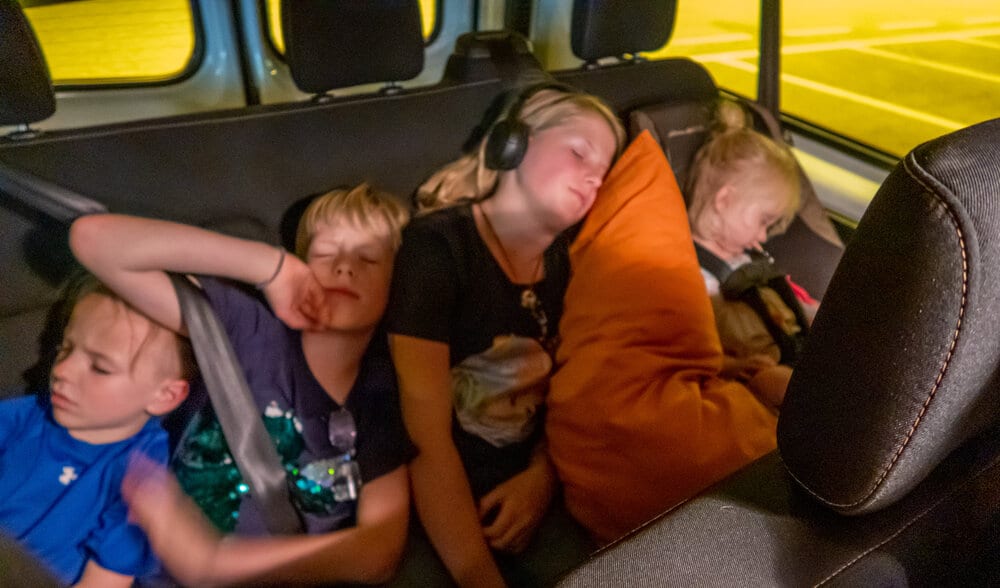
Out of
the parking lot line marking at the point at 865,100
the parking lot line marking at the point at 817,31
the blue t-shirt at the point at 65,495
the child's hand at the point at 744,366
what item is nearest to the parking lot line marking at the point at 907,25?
the parking lot line marking at the point at 817,31

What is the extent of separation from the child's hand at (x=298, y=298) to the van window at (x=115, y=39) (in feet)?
3.29

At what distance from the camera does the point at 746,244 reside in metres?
1.73

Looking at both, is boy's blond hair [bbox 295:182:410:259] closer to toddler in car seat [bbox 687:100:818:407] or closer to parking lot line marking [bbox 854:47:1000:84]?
toddler in car seat [bbox 687:100:818:407]

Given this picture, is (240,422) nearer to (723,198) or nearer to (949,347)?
(949,347)

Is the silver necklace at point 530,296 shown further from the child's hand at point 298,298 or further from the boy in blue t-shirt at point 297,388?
the child's hand at point 298,298

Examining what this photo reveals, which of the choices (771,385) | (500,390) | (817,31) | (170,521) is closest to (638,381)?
(500,390)

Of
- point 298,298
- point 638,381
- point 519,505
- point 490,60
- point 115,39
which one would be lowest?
point 519,505

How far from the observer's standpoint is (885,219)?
637mm

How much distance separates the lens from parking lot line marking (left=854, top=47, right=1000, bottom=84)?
6359 millimetres

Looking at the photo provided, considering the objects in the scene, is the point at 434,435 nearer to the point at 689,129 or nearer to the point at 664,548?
the point at 664,548

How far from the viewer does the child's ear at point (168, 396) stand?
120cm

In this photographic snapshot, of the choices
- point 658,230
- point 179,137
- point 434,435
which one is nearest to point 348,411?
point 434,435

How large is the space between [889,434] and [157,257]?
1035 mm

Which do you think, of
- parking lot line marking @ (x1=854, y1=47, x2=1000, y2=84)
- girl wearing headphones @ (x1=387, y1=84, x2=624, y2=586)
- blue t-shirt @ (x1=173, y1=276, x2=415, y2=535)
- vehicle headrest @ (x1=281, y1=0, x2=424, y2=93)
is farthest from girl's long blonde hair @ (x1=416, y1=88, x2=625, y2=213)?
parking lot line marking @ (x1=854, y1=47, x2=1000, y2=84)
